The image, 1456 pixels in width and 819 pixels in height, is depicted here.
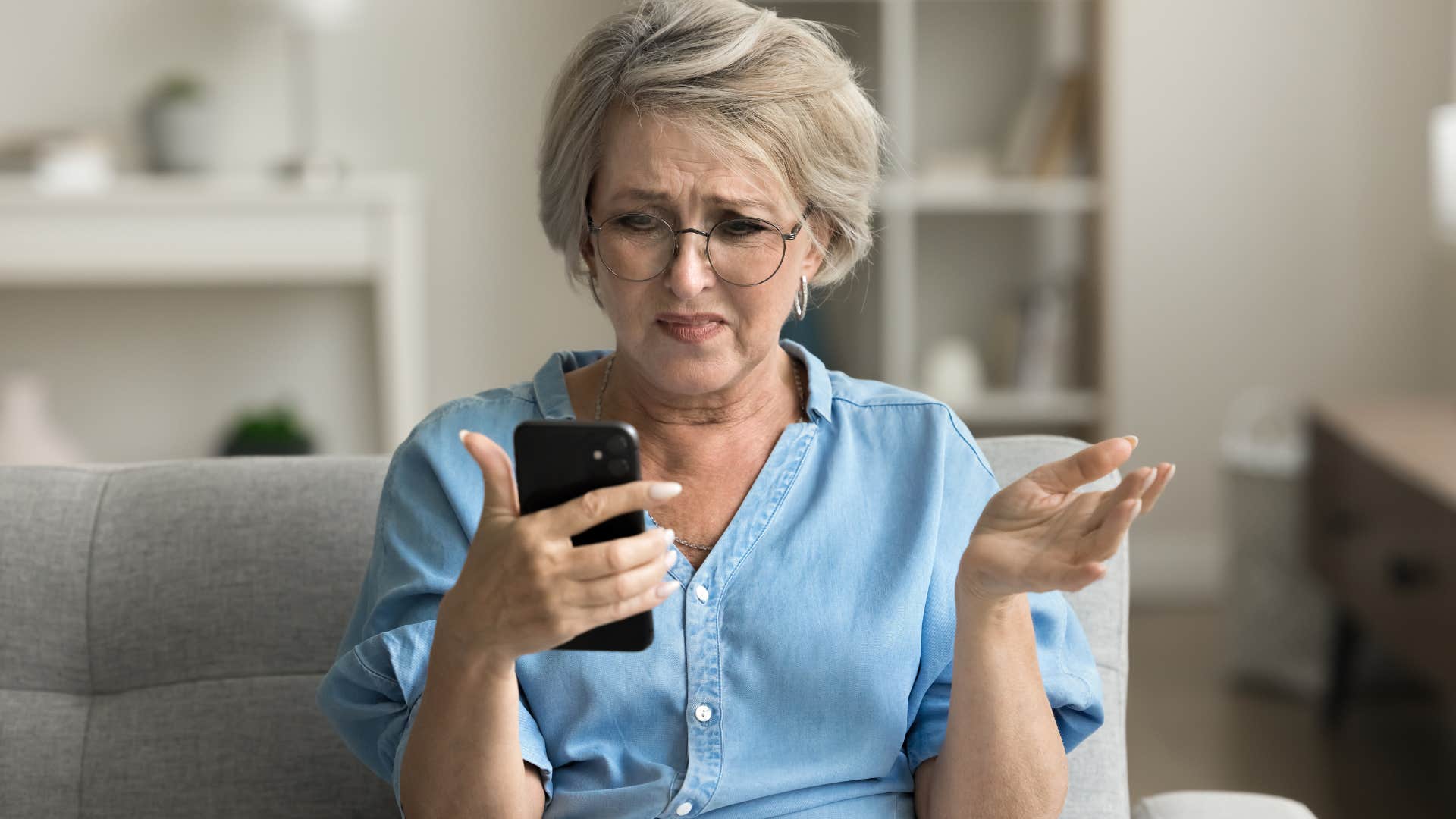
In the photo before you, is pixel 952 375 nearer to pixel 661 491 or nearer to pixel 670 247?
pixel 670 247

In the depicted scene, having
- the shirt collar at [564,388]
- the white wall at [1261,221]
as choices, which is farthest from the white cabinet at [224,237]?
the shirt collar at [564,388]

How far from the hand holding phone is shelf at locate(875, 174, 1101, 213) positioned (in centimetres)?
269

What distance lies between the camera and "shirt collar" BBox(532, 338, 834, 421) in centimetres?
129

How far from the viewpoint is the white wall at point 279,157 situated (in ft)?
12.7

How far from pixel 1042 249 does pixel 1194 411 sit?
621mm

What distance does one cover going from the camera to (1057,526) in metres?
1.02

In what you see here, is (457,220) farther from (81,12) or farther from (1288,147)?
(1288,147)

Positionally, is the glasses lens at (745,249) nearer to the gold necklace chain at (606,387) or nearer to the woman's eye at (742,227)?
the woman's eye at (742,227)

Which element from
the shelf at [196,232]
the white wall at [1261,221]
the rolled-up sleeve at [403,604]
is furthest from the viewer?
the white wall at [1261,221]

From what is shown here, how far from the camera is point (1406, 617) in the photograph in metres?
2.43

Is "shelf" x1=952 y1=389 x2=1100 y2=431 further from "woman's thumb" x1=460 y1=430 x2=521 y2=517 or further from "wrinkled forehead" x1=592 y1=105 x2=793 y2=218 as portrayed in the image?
"woman's thumb" x1=460 y1=430 x2=521 y2=517

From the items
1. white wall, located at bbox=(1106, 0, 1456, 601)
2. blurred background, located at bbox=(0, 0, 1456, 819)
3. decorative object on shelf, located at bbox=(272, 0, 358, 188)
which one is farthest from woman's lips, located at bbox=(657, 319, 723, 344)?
white wall, located at bbox=(1106, 0, 1456, 601)

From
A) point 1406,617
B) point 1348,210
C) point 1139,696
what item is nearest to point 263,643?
point 1406,617

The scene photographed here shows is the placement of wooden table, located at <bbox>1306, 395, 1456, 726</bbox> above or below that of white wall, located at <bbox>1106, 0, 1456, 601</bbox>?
below
